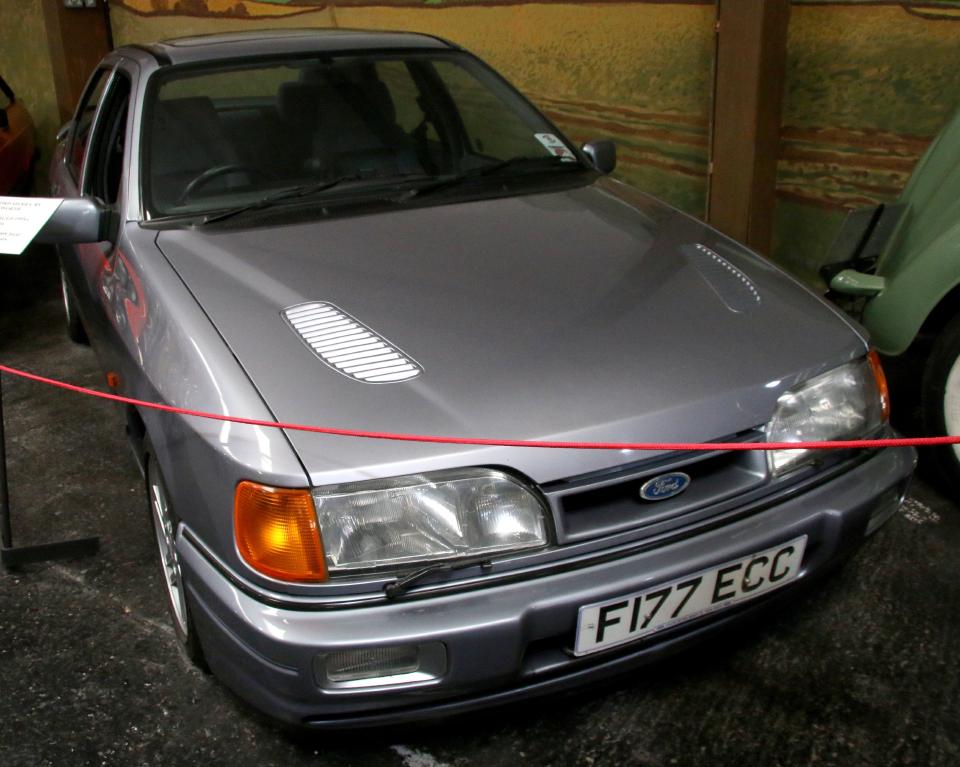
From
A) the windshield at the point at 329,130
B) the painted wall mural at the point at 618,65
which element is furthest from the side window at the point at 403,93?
the painted wall mural at the point at 618,65

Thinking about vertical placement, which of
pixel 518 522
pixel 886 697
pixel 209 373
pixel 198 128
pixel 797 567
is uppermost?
pixel 198 128

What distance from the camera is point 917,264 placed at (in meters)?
2.83

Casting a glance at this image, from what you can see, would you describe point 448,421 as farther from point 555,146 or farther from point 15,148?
point 15,148

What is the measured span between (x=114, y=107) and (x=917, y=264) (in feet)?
7.97

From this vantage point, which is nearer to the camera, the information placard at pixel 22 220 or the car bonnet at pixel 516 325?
the car bonnet at pixel 516 325

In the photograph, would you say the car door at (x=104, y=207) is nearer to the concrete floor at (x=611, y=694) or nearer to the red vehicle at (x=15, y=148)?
the concrete floor at (x=611, y=694)

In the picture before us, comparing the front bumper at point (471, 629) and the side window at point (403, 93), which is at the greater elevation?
the side window at point (403, 93)

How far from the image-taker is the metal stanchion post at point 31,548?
2680 millimetres

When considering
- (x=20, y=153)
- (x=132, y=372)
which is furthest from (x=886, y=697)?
(x=20, y=153)

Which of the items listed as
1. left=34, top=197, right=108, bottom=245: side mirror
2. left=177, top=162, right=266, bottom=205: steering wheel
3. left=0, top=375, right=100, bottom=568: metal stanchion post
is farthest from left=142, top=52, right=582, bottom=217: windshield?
left=0, top=375, right=100, bottom=568: metal stanchion post

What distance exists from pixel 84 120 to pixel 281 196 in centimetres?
143

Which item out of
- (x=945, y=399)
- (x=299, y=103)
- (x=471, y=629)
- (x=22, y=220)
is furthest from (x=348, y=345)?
(x=945, y=399)

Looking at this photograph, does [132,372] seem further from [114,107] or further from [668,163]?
[668,163]

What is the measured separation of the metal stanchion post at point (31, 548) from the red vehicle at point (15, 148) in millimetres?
3170
